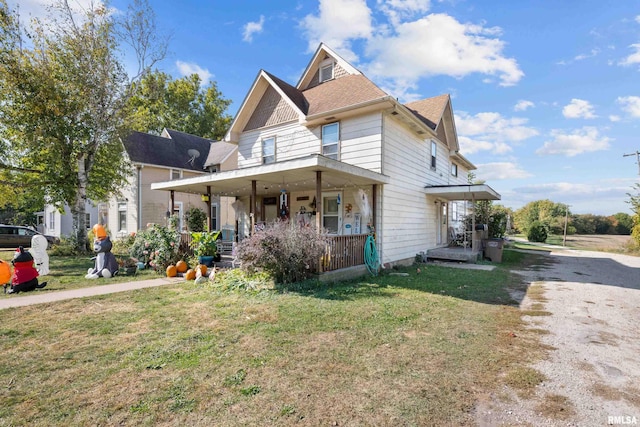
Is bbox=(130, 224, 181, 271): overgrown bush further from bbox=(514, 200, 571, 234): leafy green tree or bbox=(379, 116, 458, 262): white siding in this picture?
bbox=(514, 200, 571, 234): leafy green tree

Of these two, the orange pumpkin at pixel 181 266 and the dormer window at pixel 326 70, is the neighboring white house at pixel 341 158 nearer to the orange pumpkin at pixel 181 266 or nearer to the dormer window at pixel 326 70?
the dormer window at pixel 326 70

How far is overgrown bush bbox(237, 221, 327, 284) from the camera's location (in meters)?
7.30

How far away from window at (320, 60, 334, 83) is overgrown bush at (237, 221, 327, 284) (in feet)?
25.8

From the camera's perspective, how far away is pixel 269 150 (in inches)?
502

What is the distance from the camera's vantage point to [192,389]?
298 centimetres

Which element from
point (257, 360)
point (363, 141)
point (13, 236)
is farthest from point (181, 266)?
point (13, 236)

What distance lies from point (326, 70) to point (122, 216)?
1589cm

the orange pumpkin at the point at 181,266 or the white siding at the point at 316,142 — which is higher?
the white siding at the point at 316,142

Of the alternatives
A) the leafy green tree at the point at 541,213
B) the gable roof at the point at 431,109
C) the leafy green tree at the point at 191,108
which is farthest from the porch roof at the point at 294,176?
the leafy green tree at the point at 541,213

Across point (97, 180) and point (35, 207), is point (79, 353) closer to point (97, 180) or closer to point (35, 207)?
point (97, 180)

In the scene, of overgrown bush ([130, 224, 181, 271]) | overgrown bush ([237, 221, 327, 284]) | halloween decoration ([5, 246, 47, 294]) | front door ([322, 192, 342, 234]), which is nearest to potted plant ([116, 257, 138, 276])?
overgrown bush ([130, 224, 181, 271])

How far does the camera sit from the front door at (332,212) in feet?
37.4

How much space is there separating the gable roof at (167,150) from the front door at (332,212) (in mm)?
12895

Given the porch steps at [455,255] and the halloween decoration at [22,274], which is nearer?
the halloween decoration at [22,274]
